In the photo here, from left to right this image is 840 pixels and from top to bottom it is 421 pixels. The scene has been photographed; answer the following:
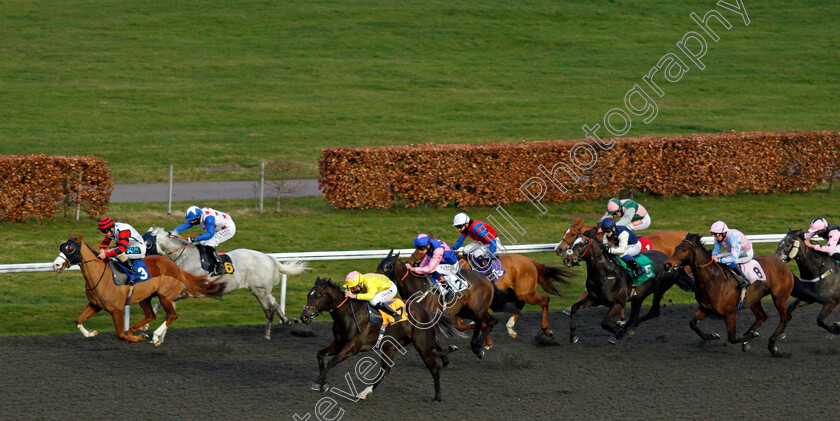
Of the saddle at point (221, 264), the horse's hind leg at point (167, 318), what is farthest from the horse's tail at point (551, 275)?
the horse's hind leg at point (167, 318)

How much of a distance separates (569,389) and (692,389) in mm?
1144

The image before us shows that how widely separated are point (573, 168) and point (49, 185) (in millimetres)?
9043

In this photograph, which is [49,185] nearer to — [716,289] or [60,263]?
[60,263]

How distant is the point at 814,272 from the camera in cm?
991

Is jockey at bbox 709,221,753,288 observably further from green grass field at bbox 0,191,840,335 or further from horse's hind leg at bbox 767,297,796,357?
green grass field at bbox 0,191,840,335

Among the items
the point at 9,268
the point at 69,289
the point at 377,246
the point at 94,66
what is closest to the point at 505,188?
the point at 377,246

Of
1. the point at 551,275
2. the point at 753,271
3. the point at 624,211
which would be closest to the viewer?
the point at 753,271

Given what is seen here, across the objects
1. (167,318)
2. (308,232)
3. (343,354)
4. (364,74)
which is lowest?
(308,232)

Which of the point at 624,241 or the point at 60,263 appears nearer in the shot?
the point at 60,263

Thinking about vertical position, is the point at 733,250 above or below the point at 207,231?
above

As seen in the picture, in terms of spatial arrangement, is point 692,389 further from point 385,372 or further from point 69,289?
point 69,289

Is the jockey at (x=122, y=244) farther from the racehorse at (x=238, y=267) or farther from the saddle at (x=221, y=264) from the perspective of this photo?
the saddle at (x=221, y=264)

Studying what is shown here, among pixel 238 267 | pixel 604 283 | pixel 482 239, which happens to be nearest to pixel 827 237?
pixel 604 283

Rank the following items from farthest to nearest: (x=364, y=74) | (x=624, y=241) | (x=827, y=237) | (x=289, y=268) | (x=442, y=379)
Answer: (x=364, y=74) < (x=289, y=268) < (x=827, y=237) < (x=624, y=241) < (x=442, y=379)
